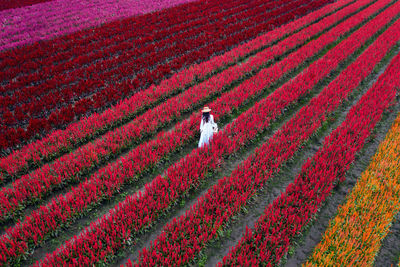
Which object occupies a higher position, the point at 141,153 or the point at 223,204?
the point at 141,153

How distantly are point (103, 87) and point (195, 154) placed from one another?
6.17m

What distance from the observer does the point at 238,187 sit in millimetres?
5188

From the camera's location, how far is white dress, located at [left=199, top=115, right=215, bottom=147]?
21.1 ft

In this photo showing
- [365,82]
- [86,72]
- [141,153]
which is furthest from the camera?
[86,72]

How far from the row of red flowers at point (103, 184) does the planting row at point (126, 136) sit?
469mm

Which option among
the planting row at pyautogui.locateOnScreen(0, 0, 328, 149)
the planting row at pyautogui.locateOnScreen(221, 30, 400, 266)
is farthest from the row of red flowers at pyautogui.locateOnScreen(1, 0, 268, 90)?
the planting row at pyautogui.locateOnScreen(221, 30, 400, 266)

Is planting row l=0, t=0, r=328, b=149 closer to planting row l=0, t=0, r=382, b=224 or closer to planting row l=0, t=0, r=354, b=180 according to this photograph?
planting row l=0, t=0, r=354, b=180

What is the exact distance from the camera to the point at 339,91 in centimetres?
876

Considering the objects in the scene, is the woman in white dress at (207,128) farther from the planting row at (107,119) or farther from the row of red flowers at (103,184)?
the planting row at (107,119)

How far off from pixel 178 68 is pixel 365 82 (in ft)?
27.0

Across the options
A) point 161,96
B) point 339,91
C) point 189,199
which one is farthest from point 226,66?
point 189,199

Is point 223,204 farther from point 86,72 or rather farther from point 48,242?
point 86,72

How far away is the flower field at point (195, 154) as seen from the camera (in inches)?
170

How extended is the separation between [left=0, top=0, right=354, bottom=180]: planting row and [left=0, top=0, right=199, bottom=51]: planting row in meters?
11.4
